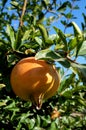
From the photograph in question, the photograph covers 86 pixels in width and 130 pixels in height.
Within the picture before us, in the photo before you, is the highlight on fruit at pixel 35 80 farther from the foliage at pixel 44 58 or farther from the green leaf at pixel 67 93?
the green leaf at pixel 67 93

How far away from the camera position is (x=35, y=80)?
0.94 metres

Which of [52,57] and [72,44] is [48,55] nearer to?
[52,57]

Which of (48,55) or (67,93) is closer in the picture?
(48,55)

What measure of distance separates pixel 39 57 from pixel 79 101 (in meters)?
0.81

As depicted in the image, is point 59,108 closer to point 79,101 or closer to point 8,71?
point 79,101

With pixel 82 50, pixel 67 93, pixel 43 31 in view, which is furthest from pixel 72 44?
pixel 67 93

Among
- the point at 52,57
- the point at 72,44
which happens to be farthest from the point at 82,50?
the point at 52,57

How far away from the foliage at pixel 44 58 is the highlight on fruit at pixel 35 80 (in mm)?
50

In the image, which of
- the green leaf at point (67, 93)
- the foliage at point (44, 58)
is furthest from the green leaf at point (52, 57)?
the green leaf at point (67, 93)

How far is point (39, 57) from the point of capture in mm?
914

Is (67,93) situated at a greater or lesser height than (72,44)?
lesser

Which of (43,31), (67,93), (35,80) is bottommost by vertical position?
(67,93)

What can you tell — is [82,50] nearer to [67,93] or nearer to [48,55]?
[48,55]

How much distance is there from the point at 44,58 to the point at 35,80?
0.27 feet
